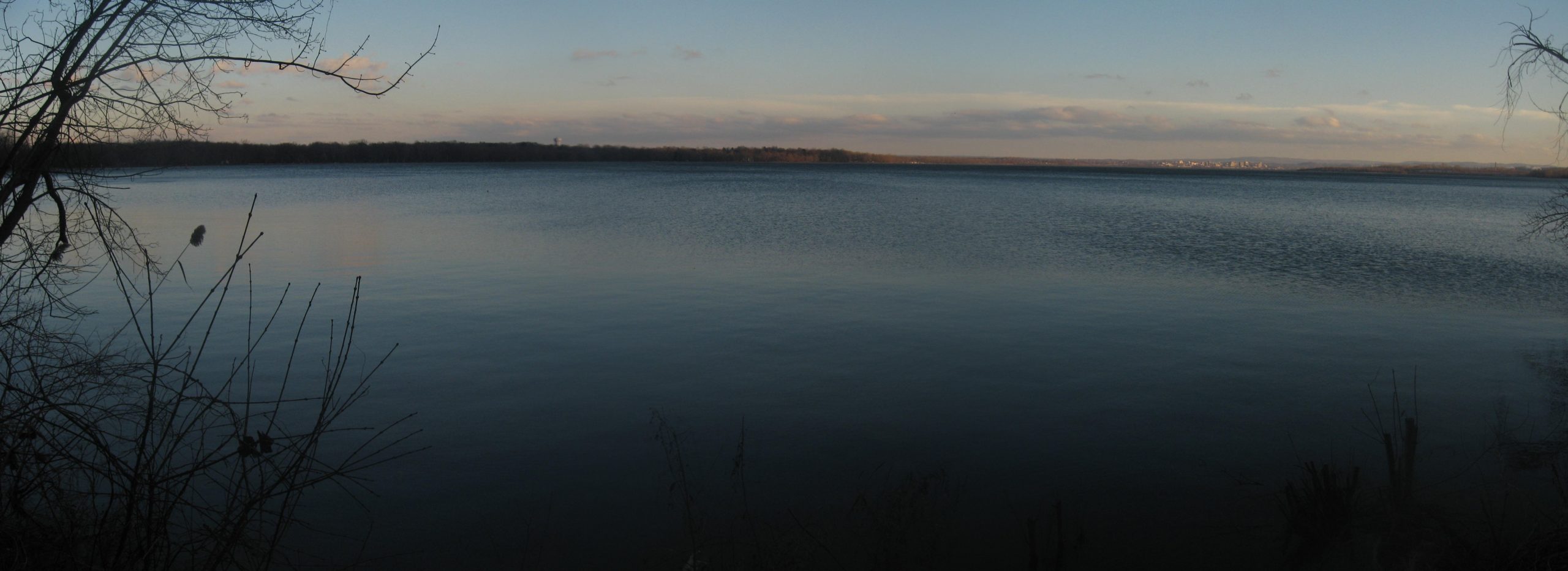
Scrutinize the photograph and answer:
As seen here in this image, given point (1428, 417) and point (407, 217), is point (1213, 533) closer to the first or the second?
point (1428, 417)

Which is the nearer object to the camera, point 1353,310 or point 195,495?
point 195,495

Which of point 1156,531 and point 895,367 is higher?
point 895,367

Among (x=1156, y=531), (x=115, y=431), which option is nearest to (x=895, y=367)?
(x=1156, y=531)

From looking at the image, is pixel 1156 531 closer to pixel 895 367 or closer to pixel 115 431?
pixel 895 367

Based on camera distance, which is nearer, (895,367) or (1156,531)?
(1156,531)

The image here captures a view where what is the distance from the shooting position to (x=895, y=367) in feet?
24.9

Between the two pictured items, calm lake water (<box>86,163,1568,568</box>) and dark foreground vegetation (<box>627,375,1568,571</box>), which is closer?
dark foreground vegetation (<box>627,375,1568,571</box>)

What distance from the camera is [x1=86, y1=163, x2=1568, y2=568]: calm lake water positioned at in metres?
4.93

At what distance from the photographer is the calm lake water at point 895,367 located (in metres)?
4.93

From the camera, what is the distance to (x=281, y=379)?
6.84 metres

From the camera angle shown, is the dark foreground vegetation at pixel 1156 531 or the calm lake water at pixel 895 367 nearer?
the dark foreground vegetation at pixel 1156 531

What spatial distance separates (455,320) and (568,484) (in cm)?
486

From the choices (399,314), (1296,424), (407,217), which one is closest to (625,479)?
(1296,424)

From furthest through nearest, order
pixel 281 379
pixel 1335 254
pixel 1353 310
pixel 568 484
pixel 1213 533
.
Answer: pixel 1335 254
pixel 1353 310
pixel 281 379
pixel 568 484
pixel 1213 533
